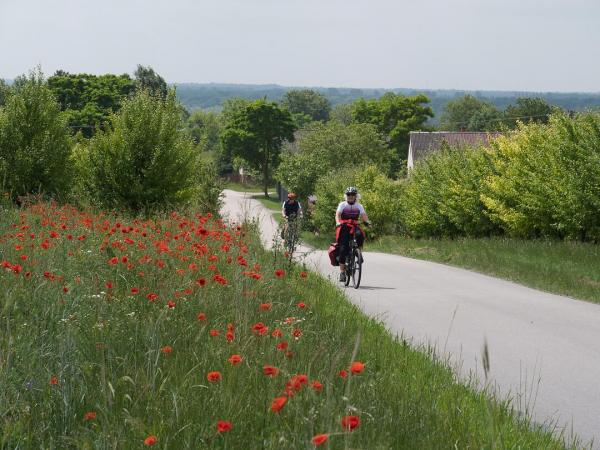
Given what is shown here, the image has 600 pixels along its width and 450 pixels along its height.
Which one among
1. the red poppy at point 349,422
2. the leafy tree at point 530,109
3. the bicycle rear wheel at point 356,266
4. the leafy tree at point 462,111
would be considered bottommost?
the leafy tree at point 462,111

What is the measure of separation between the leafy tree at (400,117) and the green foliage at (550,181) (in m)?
66.4

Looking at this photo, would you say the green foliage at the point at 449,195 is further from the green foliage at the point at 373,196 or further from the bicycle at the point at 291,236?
the bicycle at the point at 291,236

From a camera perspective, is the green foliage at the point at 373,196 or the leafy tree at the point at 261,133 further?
the leafy tree at the point at 261,133

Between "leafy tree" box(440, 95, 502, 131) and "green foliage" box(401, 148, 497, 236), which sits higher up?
"green foliage" box(401, 148, 497, 236)

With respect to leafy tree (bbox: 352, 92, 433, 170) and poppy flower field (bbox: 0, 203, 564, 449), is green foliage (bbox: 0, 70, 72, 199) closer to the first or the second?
poppy flower field (bbox: 0, 203, 564, 449)

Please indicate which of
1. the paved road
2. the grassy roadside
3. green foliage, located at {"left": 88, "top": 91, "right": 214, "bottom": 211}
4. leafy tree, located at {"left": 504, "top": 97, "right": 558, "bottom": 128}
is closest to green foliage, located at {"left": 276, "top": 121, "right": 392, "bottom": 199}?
the grassy roadside

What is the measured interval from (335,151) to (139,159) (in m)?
51.0

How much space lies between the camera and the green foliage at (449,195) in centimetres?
3105

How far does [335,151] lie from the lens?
76.0m

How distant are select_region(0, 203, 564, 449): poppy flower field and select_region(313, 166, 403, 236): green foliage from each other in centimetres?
3231

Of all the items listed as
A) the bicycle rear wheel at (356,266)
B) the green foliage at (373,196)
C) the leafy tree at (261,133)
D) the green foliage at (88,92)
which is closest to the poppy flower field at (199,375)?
the bicycle rear wheel at (356,266)

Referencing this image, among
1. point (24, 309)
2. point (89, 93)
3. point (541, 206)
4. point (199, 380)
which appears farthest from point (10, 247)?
point (89, 93)

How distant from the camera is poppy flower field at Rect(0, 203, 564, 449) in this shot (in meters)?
3.89

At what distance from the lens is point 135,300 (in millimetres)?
6883
